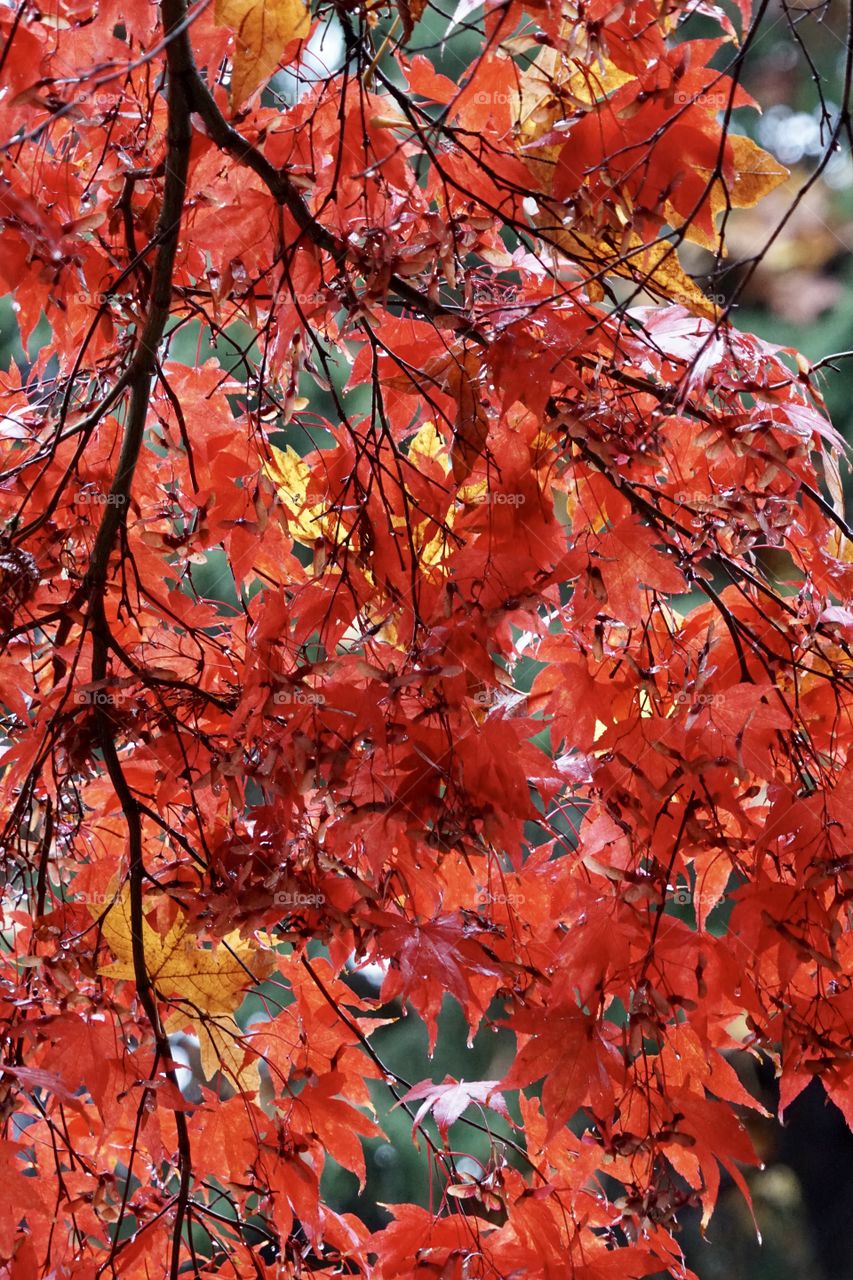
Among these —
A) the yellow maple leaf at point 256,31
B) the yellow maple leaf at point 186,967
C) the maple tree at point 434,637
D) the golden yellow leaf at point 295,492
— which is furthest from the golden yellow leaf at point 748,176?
the yellow maple leaf at point 186,967

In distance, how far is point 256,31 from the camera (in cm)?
70

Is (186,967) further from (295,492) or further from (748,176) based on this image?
(748,176)

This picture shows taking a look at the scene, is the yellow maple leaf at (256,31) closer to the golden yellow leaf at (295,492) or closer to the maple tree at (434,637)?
the maple tree at (434,637)

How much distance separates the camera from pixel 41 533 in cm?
106

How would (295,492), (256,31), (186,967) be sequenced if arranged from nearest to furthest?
(256,31)
(186,967)
(295,492)

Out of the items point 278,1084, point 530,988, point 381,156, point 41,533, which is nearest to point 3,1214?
point 278,1084

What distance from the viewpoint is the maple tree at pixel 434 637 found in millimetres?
847

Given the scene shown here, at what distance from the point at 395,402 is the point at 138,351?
0.76 feet

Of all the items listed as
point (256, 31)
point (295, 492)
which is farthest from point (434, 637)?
point (256, 31)

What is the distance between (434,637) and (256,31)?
1.33 feet

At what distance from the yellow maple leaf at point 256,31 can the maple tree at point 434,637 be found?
0.04ft

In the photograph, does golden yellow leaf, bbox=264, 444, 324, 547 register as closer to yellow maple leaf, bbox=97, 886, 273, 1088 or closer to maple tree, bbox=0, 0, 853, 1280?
maple tree, bbox=0, 0, 853, 1280

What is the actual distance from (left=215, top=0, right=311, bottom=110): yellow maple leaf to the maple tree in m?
0.01

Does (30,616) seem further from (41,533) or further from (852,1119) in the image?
(852,1119)
